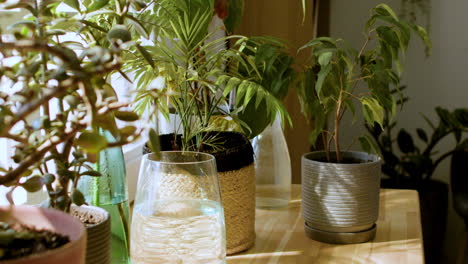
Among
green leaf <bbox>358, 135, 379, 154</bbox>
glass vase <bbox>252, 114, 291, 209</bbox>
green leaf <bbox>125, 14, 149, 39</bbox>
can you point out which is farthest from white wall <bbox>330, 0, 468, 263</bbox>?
green leaf <bbox>125, 14, 149, 39</bbox>

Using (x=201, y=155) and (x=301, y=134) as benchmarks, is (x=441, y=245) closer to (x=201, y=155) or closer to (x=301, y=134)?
(x=301, y=134)

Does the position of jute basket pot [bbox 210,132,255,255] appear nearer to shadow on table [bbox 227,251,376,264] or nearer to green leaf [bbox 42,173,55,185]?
shadow on table [bbox 227,251,376,264]

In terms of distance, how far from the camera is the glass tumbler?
794mm

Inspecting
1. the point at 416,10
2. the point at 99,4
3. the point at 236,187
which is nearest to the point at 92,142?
the point at 99,4

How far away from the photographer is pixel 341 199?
1.05 m

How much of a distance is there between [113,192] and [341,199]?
1.29ft

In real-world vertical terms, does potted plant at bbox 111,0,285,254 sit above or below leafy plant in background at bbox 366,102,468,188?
above

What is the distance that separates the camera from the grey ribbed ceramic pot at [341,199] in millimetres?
1042

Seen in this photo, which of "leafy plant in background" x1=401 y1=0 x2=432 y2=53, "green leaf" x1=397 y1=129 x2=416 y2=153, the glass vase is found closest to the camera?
the glass vase

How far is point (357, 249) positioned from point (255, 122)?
10.7 inches

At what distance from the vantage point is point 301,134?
199cm

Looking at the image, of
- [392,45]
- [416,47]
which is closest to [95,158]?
[392,45]

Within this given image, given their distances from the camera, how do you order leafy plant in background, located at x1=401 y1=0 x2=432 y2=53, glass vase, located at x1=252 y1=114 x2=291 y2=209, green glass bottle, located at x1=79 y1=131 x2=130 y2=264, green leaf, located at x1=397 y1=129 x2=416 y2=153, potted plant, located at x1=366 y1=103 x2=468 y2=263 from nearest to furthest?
1. green glass bottle, located at x1=79 y1=131 x2=130 y2=264
2. glass vase, located at x1=252 y1=114 x2=291 y2=209
3. potted plant, located at x1=366 y1=103 x2=468 y2=263
4. green leaf, located at x1=397 y1=129 x2=416 y2=153
5. leafy plant in background, located at x1=401 y1=0 x2=432 y2=53

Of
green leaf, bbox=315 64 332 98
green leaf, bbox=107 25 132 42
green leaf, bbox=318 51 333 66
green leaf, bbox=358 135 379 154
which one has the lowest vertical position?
green leaf, bbox=358 135 379 154
